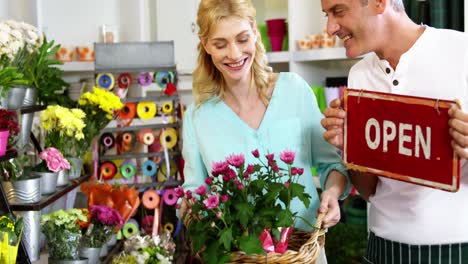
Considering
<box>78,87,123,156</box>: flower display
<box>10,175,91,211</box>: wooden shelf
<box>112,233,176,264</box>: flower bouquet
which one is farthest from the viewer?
<box>78,87,123,156</box>: flower display

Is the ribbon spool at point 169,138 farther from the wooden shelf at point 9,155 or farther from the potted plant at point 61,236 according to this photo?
the wooden shelf at point 9,155

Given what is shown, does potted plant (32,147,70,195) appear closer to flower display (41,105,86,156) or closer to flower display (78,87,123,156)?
flower display (41,105,86,156)

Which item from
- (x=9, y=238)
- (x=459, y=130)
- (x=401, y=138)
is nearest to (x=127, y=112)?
(x=9, y=238)

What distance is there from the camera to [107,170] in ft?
12.4

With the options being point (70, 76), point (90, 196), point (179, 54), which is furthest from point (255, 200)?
point (70, 76)

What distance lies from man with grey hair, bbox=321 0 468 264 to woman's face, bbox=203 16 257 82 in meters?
0.32

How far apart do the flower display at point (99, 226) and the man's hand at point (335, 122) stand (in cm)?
152

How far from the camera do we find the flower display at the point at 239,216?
55.2 inches

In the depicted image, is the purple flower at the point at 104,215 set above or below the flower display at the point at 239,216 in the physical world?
below

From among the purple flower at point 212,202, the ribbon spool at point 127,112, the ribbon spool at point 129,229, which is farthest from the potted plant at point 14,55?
the purple flower at point 212,202

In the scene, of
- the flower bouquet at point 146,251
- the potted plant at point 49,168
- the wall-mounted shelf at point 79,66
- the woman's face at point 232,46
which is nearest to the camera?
the woman's face at point 232,46

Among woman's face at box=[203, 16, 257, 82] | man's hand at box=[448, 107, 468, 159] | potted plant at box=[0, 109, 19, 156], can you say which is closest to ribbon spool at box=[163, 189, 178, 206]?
potted plant at box=[0, 109, 19, 156]

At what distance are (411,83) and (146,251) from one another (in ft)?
5.91

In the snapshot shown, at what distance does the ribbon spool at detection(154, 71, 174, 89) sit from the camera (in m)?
3.78
